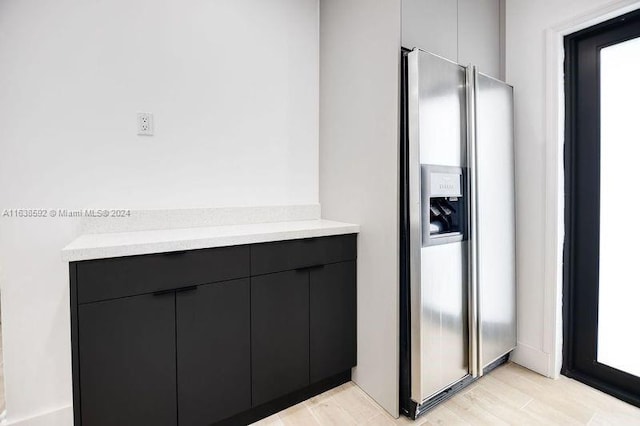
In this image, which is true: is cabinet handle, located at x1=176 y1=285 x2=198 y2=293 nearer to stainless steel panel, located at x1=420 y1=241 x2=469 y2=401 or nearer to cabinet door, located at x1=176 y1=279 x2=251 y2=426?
cabinet door, located at x1=176 y1=279 x2=251 y2=426

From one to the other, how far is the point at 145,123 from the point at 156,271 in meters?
0.84

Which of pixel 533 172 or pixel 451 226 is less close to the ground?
pixel 533 172

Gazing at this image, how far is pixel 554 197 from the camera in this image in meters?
1.90

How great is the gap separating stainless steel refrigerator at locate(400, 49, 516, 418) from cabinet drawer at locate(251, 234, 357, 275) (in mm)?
359

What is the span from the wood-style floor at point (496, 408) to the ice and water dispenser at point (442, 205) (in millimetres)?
896

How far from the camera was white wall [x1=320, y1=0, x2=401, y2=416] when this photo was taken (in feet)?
5.30

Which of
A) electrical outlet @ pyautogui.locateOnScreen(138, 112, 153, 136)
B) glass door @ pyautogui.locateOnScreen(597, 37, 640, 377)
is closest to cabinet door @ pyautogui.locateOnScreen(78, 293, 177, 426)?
electrical outlet @ pyautogui.locateOnScreen(138, 112, 153, 136)

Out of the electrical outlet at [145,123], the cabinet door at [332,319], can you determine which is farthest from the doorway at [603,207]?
the electrical outlet at [145,123]

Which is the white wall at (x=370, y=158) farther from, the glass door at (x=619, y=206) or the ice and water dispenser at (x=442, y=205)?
the glass door at (x=619, y=206)

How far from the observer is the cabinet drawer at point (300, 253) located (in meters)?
1.55

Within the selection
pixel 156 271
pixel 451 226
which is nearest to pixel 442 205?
pixel 451 226

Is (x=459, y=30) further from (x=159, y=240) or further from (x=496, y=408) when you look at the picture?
(x=496, y=408)

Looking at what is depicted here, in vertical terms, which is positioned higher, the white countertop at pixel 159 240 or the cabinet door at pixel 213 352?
the white countertop at pixel 159 240

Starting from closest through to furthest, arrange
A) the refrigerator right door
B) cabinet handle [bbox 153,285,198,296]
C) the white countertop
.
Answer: the white countertop
cabinet handle [bbox 153,285,198,296]
the refrigerator right door
